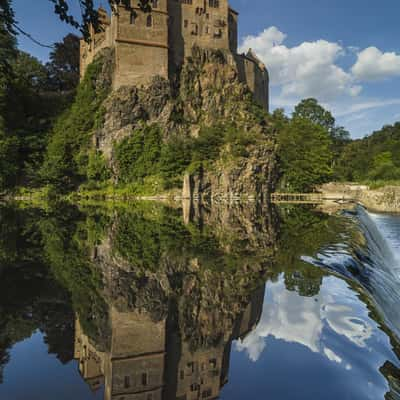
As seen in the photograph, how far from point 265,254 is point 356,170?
50.2 meters

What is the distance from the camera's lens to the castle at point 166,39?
116 ft

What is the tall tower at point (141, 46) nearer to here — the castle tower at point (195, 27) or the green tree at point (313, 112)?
the castle tower at point (195, 27)

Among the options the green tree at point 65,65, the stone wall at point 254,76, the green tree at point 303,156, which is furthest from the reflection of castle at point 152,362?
the green tree at point 65,65

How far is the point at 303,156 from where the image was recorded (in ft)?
126

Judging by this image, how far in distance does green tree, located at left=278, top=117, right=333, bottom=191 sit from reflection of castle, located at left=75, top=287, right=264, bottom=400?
114ft

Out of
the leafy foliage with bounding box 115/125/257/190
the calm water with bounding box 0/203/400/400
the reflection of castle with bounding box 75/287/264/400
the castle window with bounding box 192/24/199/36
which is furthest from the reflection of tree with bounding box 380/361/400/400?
the castle window with bounding box 192/24/199/36

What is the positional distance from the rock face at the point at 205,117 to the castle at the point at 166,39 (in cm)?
144

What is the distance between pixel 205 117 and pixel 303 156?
11174 millimetres

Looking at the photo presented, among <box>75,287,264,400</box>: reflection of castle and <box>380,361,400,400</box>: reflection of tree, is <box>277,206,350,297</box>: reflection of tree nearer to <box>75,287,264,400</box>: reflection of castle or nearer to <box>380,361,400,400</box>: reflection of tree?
<box>75,287,264,400</box>: reflection of castle

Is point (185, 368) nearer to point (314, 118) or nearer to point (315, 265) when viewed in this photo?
point (315, 265)

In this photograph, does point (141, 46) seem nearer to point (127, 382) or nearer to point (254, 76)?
point (254, 76)

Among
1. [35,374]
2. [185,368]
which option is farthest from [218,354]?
[35,374]

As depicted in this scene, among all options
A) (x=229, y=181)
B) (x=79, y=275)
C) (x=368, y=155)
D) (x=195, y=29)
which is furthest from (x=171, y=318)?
(x=368, y=155)

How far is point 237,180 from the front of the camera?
32.3 m
